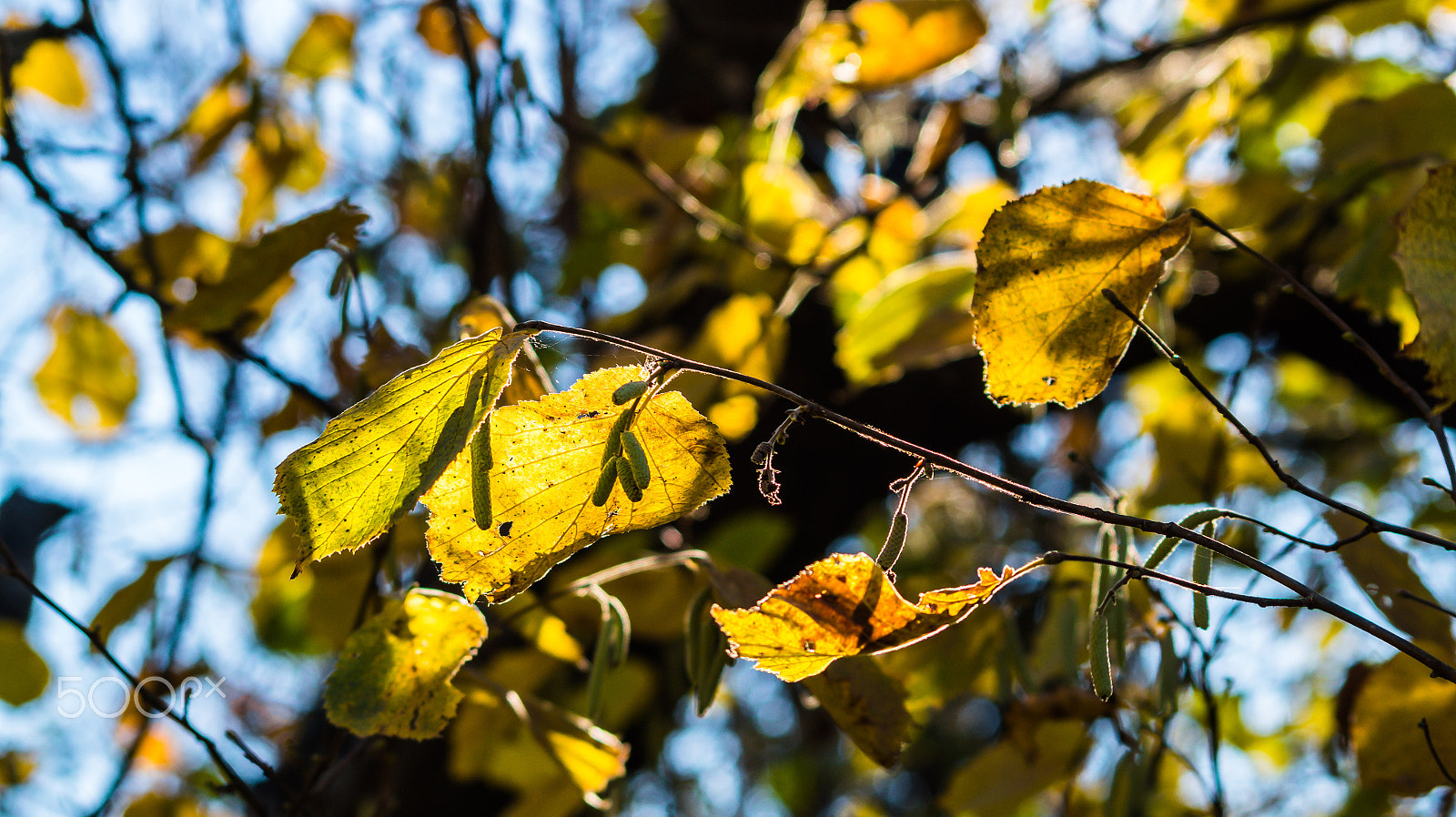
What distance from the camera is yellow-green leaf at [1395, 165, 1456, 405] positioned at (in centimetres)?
57

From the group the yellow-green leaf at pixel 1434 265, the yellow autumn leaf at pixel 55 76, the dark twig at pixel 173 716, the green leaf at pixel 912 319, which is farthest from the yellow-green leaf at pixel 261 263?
the yellow autumn leaf at pixel 55 76

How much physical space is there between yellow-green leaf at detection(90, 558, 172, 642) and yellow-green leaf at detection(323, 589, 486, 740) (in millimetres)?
575

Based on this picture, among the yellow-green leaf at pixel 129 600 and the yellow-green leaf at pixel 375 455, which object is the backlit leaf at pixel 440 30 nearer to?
the yellow-green leaf at pixel 129 600

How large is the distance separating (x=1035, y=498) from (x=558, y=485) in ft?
0.83

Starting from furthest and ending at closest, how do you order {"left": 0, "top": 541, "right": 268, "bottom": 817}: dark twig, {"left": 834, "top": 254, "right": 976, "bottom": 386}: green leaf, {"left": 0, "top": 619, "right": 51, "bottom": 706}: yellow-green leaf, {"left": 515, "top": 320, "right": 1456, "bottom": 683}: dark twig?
1. {"left": 0, "top": 619, "right": 51, "bottom": 706}: yellow-green leaf
2. {"left": 834, "top": 254, "right": 976, "bottom": 386}: green leaf
3. {"left": 0, "top": 541, "right": 268, "bottom": 817}: dark twig
4. {"left": 515, "top": 320, "right": 1456, "bottom": 683}: dark twig

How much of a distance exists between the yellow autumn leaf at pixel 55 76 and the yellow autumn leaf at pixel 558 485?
1439 mm

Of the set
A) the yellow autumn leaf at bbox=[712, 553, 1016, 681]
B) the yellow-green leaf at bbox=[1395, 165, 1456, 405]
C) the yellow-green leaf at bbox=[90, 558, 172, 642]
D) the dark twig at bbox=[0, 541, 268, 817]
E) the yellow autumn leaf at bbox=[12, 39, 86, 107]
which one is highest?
the yellow autumn leaf at bbox=[12, 39, 86, 107]

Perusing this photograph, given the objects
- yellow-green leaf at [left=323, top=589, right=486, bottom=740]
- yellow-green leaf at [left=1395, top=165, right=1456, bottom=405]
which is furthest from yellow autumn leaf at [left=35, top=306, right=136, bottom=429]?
yellow-green leaf at [left=1395, top=165, right=1456, bottom=405]

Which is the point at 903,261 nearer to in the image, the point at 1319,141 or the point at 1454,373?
the point at 1319,141

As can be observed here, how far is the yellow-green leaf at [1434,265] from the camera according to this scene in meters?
0.57

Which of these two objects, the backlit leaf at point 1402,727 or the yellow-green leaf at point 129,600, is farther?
the yellow-green leaf at point 129,600

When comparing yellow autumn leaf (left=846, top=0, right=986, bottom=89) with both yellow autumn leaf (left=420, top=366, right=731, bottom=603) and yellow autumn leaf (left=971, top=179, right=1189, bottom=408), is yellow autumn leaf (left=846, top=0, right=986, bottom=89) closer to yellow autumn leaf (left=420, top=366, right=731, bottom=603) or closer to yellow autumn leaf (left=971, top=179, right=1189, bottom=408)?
yellow autumn leaf (left=971, top=179, right=1189, bottom=408)

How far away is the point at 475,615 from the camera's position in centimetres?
61

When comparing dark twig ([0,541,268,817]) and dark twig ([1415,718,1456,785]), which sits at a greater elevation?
dark twig ([0,541,268,817])
